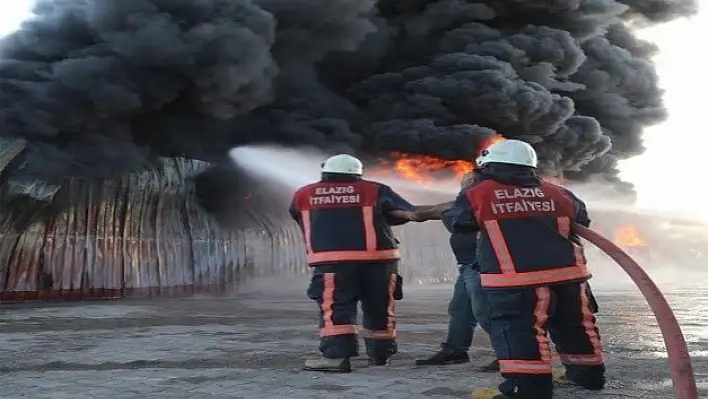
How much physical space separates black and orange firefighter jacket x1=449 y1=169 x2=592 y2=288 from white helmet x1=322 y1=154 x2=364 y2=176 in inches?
50.3

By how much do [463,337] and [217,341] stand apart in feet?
7.58

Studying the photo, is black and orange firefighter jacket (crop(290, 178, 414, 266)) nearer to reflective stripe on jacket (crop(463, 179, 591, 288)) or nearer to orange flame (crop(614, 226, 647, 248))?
reflective stripe on jacket (crop(463, 179, 591, 288))

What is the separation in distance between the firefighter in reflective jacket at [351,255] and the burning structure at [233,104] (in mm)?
7746

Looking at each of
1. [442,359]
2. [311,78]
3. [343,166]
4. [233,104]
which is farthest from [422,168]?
[442,359]

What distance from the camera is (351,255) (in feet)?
14.3

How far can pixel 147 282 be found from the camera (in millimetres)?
13945

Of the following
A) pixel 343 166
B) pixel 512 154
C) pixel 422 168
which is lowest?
pixel 512 154

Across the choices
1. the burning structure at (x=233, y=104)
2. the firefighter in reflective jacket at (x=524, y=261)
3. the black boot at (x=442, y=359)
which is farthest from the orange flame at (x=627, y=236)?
the firefighter in reflective jacket at (x=524, y=261)

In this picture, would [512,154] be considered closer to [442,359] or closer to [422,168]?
[442,359]

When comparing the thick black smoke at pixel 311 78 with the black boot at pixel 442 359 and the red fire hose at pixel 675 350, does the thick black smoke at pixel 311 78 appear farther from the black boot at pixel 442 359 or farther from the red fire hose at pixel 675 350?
the red fire hose at pixel 675 350

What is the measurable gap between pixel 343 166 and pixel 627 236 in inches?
1131

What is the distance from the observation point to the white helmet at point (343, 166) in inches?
181

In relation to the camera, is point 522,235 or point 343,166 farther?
point 343,166

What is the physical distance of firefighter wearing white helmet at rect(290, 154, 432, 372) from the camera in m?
4.30
